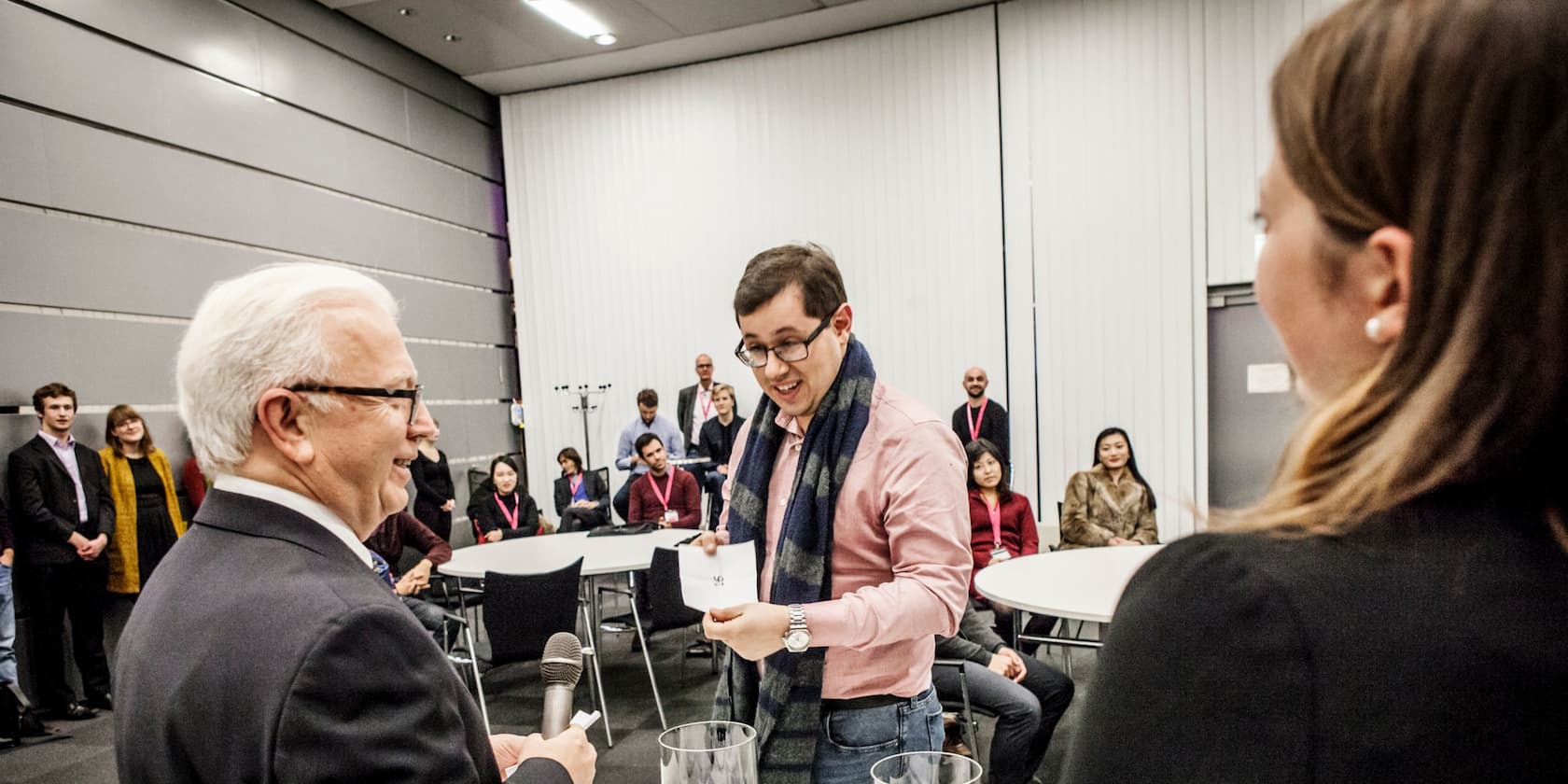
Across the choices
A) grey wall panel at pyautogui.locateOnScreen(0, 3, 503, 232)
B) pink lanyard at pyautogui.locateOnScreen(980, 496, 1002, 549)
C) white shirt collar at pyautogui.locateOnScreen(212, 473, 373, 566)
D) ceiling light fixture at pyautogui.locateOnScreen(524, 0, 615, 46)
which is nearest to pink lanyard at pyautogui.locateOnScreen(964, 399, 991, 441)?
pink lanyard at pyautogui.locateOnScreen(980, 496, 1002, 549)

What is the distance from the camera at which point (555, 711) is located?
130 cm

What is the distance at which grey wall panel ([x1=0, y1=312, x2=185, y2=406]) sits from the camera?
5.02m

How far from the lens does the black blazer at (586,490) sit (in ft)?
26.2

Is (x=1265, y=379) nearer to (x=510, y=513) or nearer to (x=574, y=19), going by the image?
(x=510, y=513)

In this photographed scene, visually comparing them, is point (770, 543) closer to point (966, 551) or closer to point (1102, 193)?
point (966, 551)

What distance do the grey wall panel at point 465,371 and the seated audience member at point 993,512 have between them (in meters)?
5.35

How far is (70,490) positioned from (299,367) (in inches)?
200

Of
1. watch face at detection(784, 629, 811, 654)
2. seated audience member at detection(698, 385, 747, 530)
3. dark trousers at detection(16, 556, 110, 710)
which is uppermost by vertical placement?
watch face at detection(784, 629, 811, 654)

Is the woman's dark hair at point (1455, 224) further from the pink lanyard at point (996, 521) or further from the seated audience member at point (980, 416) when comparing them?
the seated audience member at point (980, 416)

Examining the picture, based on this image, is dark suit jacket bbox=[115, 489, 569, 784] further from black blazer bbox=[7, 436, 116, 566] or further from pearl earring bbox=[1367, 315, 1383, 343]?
black blazer bbox=[7, 436, 116, 566]

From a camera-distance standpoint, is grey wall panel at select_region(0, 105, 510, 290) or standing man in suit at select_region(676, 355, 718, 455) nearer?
grey wall panel at select_region(0, 105, 510, 290)

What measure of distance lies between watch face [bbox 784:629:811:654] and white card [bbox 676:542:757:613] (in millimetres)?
137

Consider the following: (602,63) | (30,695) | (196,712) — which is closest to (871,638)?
(196,712)

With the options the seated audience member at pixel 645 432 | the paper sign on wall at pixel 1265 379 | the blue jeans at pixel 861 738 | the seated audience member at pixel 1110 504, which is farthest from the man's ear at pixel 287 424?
the paper sign on wall at pixel 1265 379
